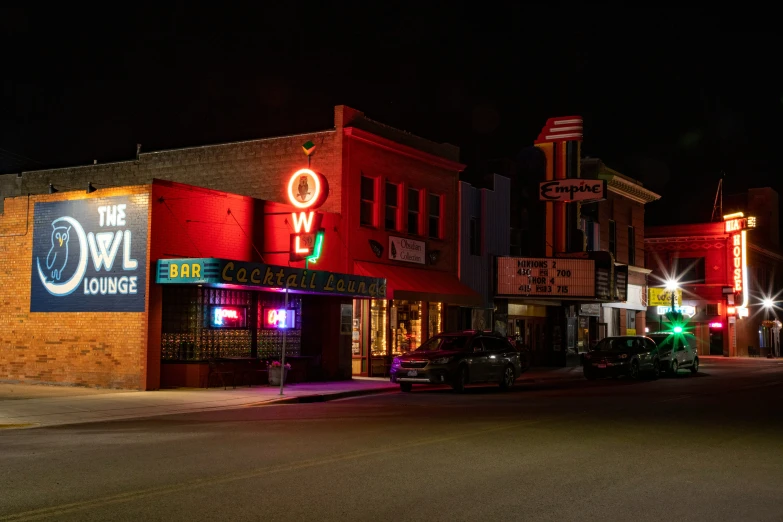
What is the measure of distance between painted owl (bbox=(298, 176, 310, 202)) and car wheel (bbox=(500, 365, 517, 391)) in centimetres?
789

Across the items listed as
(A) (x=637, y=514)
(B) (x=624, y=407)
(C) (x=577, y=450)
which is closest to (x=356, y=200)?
(B) (x=624, y=407)

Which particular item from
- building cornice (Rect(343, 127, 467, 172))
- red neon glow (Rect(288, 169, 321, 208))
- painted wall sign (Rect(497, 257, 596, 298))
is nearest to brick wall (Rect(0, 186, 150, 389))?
red neon glow (Rect(288, 169, 321, 208))

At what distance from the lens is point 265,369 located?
24906 millimetres

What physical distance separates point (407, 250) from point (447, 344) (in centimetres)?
730

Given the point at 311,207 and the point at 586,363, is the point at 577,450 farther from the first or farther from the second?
the point at 586,363

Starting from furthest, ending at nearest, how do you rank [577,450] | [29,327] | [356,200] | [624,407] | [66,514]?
[356,200] < [29,327] < [624,407] < [577,450] < [66,514]

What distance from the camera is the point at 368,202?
29.1 m

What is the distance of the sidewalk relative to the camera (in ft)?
53.5

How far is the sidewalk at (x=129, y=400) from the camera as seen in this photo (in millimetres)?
16312

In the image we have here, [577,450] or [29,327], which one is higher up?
[29,327]

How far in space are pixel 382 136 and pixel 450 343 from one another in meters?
8.79

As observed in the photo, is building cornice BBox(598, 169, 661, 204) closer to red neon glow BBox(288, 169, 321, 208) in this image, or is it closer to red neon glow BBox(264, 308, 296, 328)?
A: red neon glow BBox(288, 169, 321, 208)

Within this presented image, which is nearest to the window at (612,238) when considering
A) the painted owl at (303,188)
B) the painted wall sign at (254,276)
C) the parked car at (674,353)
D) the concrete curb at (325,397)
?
the parked car at (674,353)

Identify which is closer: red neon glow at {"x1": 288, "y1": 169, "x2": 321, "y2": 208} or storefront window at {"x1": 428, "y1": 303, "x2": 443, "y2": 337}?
red neon glow at {"x1": 288, "y1": 169, "x2": 321, "y2": 208}
